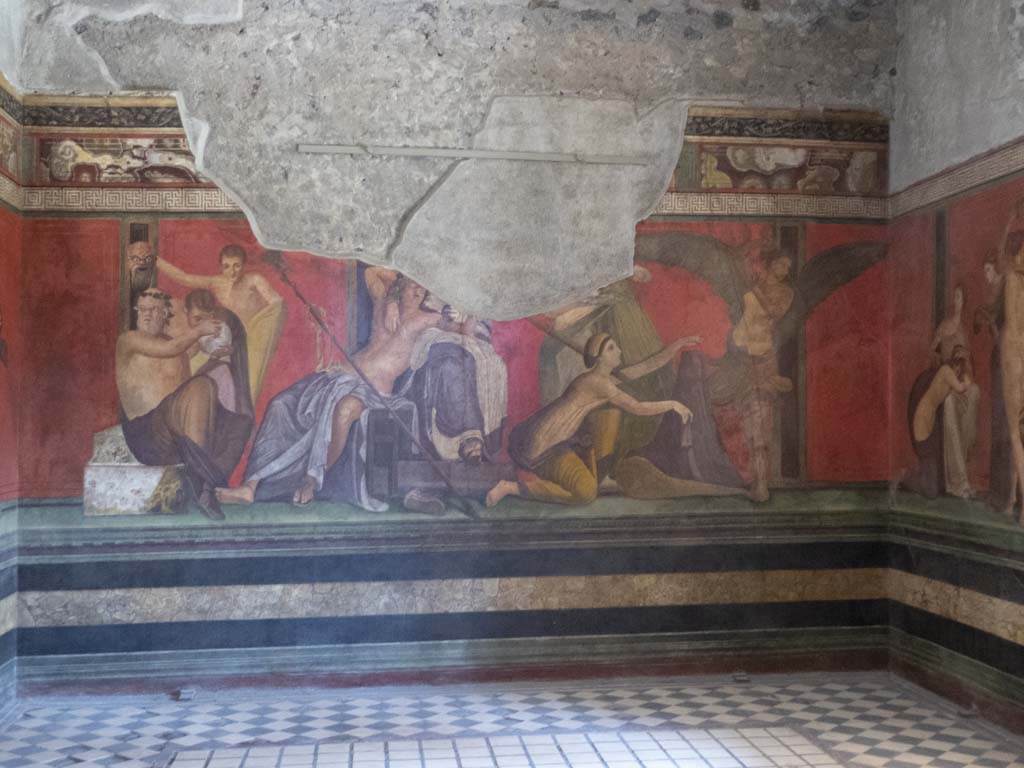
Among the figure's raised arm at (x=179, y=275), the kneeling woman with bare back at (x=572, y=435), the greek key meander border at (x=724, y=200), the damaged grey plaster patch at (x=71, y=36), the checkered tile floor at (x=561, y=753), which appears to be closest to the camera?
the checkered tile floor at (x=561, y=753)

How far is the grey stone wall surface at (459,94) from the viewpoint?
5.46 metres

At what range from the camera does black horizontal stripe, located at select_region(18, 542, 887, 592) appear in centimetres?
540

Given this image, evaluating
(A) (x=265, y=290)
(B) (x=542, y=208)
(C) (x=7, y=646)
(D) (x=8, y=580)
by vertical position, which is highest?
(B) (x=542, y=208)

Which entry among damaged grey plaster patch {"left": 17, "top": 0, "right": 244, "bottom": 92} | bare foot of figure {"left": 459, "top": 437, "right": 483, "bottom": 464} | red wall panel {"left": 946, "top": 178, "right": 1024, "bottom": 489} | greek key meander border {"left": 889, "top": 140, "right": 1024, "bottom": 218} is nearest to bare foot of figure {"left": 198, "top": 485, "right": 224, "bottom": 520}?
bare foot of figure {"left": 459, "top": 437, "right": 483, "bottom": 464}

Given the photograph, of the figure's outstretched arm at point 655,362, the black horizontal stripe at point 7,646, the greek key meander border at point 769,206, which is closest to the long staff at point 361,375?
the figure's outstretched arm at point 655,362

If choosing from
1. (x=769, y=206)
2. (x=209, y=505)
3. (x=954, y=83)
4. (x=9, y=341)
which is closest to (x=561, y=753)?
(x=209, y=505)

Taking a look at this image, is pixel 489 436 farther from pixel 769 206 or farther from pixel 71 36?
pixel 71 36

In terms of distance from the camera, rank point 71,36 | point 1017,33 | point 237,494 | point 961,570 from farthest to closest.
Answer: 1. point 237,494
2. point 71,36
3. point 961,570
4. point 1017,33

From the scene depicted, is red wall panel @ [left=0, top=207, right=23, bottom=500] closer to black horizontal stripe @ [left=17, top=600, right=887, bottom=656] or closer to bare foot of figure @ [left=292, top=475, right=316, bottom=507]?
black horizontal stripe @ [left=17, top=600, right=887, bottom=656]

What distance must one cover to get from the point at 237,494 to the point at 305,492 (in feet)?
1.15

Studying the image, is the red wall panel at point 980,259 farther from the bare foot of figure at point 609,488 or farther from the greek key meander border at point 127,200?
the greek key meander border at point 127,200

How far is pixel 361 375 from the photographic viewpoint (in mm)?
5578

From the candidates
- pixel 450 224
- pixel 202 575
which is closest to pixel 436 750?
pixel 202 575

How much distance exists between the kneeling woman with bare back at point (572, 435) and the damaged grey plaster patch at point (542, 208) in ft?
1.41
